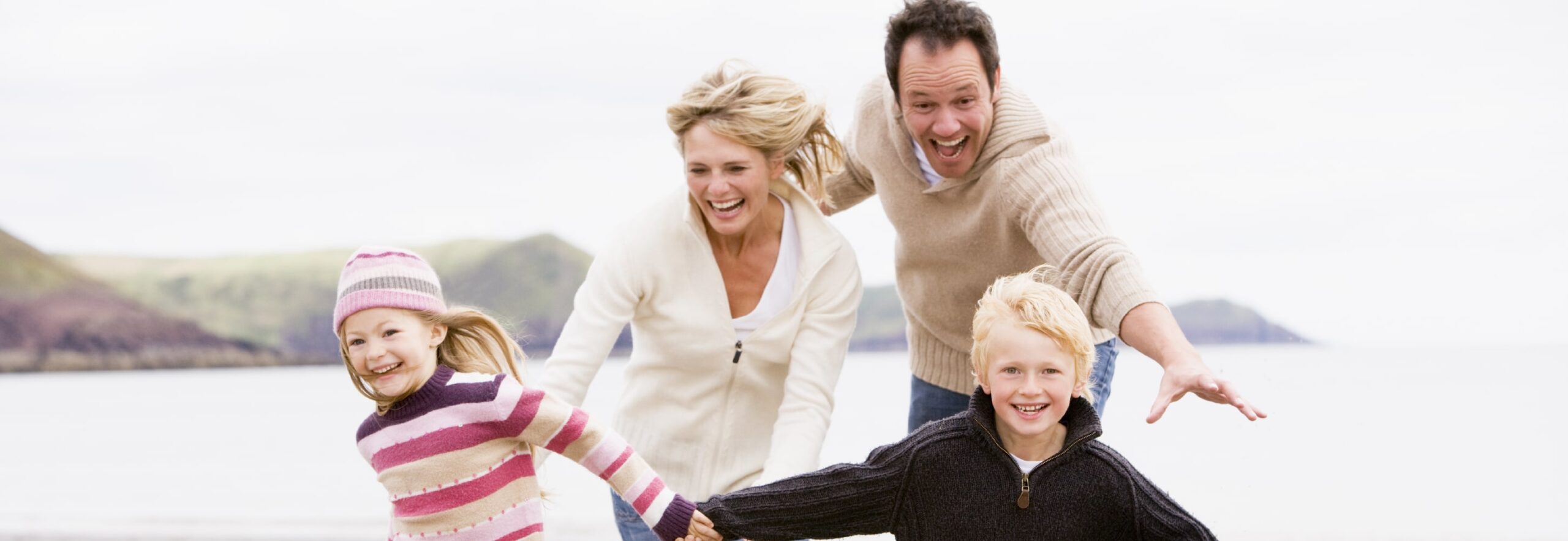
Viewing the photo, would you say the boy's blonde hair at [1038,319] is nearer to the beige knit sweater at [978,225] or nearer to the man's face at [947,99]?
the beige knit sweater at [978,225]

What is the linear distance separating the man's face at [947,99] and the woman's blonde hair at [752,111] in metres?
0.19

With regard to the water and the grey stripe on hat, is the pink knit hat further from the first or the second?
the water

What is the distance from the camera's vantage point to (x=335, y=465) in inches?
314

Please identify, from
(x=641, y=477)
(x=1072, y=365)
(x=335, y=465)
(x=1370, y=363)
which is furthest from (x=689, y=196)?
(x=1370, y=363)

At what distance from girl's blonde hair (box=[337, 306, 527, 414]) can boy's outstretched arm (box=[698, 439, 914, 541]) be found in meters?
0.42

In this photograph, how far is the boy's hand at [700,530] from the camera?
200 centimetres

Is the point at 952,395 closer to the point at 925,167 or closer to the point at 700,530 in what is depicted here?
the point at 925,167

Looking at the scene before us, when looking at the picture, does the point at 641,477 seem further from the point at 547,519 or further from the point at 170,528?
the point at 170,528

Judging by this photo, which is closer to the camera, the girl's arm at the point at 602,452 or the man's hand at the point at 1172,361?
the man's hand at the point at 1172,361

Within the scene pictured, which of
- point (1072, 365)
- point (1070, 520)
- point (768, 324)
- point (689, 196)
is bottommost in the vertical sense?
point (1070, 520)

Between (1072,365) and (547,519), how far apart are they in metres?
4.33

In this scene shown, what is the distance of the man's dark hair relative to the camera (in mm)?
2453

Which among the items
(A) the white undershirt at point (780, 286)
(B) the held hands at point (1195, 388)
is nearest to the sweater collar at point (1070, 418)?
(B) the held hands at point (1195, 388)

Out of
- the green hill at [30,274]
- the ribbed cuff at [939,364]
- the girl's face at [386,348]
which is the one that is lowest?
the ribbed cuff at [939,364]
